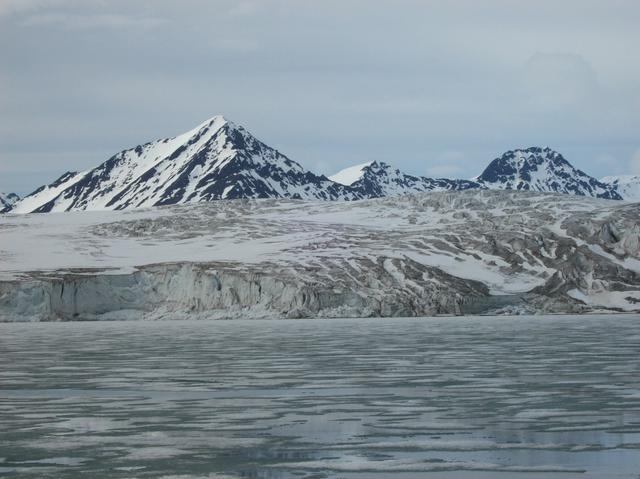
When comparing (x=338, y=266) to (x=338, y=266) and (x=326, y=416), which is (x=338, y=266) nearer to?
(x=338, y=266)

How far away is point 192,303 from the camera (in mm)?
114125

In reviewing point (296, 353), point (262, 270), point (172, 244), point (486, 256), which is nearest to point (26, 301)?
point (262, 270)

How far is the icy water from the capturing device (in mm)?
15016

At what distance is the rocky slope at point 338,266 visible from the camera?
110812 millimetres

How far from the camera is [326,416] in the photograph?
20219mm

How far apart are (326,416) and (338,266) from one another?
99.1m

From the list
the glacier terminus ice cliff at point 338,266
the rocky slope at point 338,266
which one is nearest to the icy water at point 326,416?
the glacier terminus ice cliff at point 338,266

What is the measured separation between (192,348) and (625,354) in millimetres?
18904

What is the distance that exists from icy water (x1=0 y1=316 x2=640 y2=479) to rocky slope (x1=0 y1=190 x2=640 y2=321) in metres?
74.0

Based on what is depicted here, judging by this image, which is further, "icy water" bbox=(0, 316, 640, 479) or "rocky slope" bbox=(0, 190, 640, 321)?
"rocky slope" bbox=(0, 190, 640, 321)

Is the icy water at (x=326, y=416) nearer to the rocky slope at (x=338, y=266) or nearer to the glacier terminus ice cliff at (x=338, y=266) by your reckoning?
the glacier terminus ice cliff at (x=338, y=266)

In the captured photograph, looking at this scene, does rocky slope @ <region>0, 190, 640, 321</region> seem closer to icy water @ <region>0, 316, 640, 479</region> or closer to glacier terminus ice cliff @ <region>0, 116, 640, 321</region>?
glacier terminus ice cliff @ <region>0, 116, 640, 321</region>

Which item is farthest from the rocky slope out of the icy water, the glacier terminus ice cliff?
the icy water

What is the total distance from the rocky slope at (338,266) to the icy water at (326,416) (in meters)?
74.0
